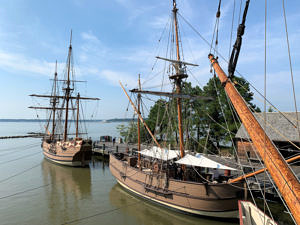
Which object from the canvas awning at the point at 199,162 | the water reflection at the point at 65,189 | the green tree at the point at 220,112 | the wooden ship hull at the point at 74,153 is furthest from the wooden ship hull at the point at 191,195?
the green tree at the point at 220,112

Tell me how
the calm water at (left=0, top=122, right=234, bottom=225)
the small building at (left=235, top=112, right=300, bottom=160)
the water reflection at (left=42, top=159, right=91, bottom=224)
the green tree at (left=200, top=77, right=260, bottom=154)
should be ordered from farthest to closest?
1. the green tree at (left=200, top=77, right=260, bottom=154)
2. the small building at (left=235, top=112, right=300, bottom=160)
3. the water reflection at (left=42, top=159, right=91, bottom=224)
4. the calm water at (left=0, top=122, right=234, bottom=225)

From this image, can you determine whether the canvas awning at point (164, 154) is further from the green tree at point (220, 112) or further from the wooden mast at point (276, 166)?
the green tree at point (220, 112)

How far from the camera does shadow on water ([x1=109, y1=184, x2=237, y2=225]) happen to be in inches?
485

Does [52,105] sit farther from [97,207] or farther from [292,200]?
[292,200]

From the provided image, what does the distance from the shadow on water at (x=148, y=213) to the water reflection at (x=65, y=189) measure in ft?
9.65

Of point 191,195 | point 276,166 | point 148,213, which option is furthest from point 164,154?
point 276,166

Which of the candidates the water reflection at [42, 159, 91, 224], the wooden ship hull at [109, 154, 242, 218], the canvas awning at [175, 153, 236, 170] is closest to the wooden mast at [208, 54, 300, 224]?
the wooden ship hull at [109, 154, 242, 218]

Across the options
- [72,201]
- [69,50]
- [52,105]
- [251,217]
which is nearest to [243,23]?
[251,217]

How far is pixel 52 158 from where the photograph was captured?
29312 millimetres

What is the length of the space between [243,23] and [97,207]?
48.3 feet

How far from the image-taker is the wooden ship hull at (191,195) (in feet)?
38.5

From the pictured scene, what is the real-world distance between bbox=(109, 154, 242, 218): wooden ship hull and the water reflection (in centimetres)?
530

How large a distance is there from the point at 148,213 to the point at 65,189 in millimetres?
9385

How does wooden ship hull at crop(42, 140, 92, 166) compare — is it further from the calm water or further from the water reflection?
the calm water
